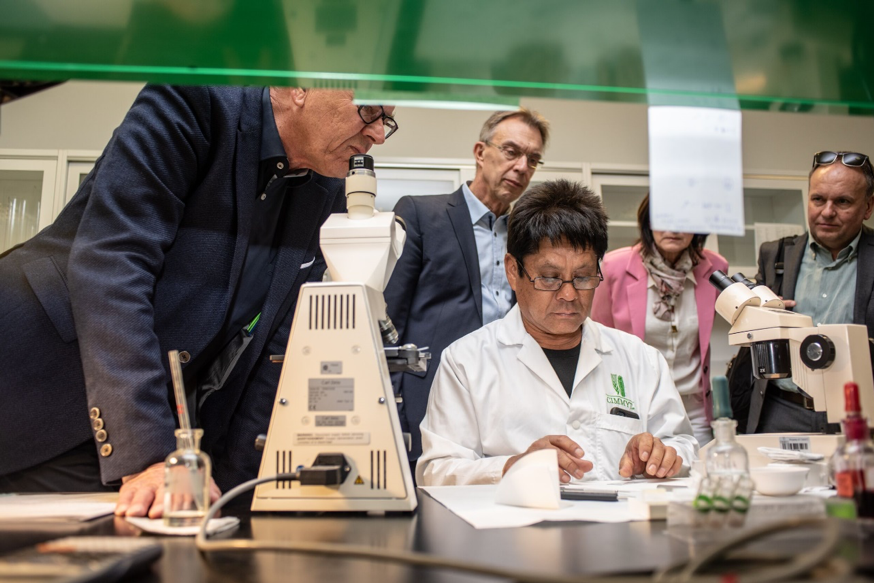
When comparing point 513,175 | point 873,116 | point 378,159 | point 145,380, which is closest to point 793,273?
point 513,175

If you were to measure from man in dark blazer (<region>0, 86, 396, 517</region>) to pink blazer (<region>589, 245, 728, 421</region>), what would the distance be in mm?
1384

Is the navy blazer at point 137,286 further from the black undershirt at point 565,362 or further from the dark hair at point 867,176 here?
the dark hair at point 867,176

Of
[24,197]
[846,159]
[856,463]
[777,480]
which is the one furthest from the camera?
[24,197]

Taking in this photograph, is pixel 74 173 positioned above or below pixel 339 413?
above

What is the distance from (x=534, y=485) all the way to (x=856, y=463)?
40cm

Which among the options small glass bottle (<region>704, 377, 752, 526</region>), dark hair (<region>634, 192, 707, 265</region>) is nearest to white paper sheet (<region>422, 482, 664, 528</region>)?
small glass bottle (<region>704, 377, 752, 526</region>)

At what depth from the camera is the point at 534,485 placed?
94 cm

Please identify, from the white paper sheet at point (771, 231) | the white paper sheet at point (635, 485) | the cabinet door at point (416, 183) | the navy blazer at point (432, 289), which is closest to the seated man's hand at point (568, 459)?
the white paper sheet at point (635, 485)

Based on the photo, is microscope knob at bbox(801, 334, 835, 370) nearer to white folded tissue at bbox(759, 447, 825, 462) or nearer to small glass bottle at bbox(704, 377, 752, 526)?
white folded tissue at bbox(759, 447, 825, 462)

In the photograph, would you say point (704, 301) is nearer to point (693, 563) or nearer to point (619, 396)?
point (619, 396)

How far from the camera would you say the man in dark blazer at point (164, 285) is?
1.05 metres

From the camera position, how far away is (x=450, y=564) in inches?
20.5

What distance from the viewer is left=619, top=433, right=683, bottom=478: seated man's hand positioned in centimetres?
135

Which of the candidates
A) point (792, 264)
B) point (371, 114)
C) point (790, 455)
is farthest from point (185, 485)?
point (792, 264)
